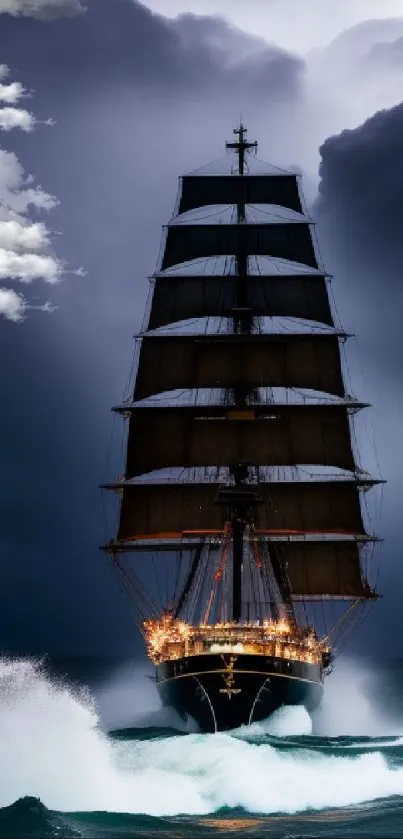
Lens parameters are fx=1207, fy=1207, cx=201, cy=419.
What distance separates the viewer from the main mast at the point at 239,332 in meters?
70.1

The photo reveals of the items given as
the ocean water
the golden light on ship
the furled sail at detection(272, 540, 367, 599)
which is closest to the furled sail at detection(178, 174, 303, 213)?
the furled sail at detection(272, 540, 367, 599)

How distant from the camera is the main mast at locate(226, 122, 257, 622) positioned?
230 feet

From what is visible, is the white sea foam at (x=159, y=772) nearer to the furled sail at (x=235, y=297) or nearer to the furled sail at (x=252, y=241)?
the furled sail at (x=235, y=297)

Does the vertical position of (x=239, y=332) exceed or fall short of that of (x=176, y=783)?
it exceeds it

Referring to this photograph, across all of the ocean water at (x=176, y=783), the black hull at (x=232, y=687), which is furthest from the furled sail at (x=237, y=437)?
the ocean water at (x=176, y=783)

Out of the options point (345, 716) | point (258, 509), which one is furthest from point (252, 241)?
point (345, 716)

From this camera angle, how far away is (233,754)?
4538 centimetres

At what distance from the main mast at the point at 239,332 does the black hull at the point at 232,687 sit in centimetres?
1070

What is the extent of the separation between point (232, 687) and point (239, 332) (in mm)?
32579

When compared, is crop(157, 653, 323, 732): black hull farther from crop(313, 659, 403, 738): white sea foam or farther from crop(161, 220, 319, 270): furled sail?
crop(161, 220, 319, 270): furled sail

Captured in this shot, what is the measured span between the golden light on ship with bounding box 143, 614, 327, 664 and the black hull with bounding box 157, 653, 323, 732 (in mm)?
564

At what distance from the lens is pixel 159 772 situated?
142ft

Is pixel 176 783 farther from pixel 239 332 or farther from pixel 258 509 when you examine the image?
pixel 239 332

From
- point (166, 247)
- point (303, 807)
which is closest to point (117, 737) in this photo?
point (303, 807)
